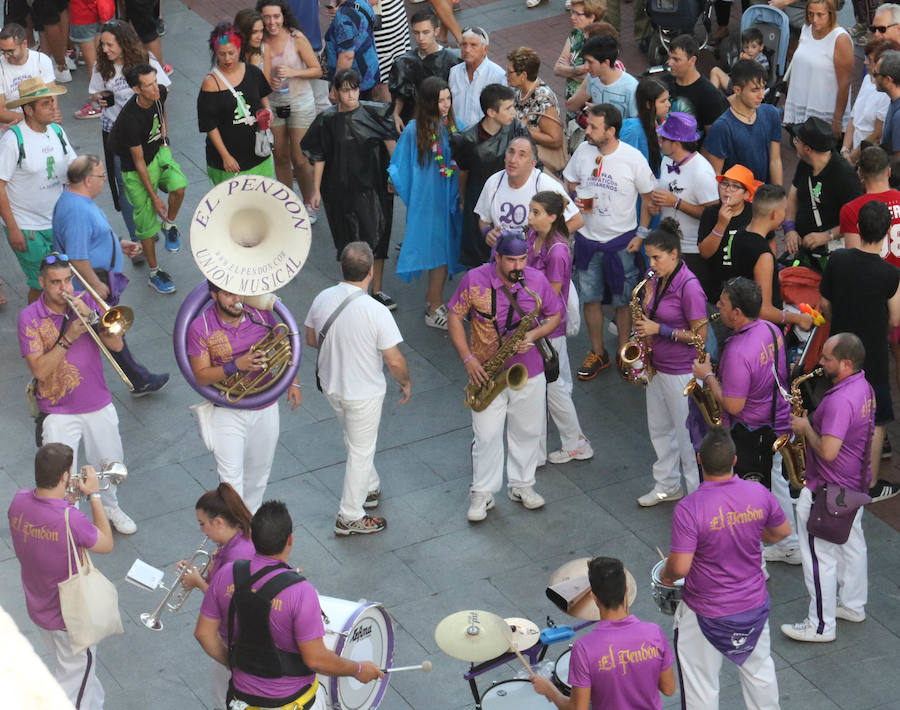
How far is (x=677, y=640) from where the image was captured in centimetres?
655

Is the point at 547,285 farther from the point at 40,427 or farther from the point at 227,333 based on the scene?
the point at 40,427

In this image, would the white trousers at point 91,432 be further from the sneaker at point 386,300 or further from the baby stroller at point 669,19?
the baby stroller at point 669,19

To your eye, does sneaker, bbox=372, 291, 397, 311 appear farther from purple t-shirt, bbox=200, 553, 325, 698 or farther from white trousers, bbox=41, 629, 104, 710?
purple t-shirt, bbox=200, 553, 325, 698

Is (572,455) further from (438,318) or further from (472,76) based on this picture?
(472,76)

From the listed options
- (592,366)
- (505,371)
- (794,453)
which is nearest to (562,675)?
(794,453)

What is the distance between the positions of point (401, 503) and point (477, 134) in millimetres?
2771

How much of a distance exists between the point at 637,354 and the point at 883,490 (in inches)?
72.2

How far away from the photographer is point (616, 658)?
5.62m

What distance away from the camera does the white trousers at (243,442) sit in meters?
7.81

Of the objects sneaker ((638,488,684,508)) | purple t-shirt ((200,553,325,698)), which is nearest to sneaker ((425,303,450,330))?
sneaker ((638,488,684,508))

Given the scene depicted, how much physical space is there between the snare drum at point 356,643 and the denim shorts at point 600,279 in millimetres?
3788

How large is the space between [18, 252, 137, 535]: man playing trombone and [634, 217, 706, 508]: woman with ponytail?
3135mm

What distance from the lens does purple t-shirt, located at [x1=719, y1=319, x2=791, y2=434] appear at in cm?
729

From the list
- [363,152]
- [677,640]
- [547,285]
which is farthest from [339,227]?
[677,640]
